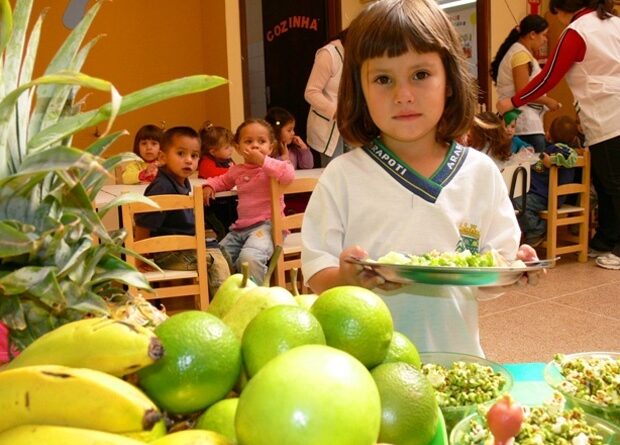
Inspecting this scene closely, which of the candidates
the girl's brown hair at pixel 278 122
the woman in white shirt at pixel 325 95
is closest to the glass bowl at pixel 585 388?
the woman in white shirt at pixel 325 95

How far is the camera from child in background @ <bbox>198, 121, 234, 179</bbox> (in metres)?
4.39

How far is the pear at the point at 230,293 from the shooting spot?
868mm

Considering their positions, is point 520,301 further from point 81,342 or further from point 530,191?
point 81,342

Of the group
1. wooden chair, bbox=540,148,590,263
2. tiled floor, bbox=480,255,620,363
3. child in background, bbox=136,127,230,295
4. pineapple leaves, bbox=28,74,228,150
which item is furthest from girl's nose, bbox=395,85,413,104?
wooden chair, bbox=540,148,590,263

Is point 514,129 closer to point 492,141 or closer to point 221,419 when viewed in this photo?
point 492,141

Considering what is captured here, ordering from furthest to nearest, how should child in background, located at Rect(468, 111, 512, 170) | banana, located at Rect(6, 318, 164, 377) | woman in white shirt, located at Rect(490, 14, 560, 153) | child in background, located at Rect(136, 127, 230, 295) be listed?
woman in white shirt, located at Rect(490, 14, 560, 153) → child in background, located at Rect(468, 111, 512, 170) → child in background, located at Rect(136, 127, 230, 295) → banana, located at Rect(6, 318, 164, 377)

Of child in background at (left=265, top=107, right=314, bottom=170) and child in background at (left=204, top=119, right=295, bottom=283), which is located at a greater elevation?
child in background at (left=265, top=107, right=314, bottom=170)

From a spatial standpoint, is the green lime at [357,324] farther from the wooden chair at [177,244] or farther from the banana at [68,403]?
the wooden chair at [177,244]

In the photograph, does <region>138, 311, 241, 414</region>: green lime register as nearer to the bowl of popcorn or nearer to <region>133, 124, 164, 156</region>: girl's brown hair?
the bowl of popcorn

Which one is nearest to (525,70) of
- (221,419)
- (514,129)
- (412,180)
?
(514,129)

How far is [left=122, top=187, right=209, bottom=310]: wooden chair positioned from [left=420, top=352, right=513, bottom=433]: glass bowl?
6.79 feet

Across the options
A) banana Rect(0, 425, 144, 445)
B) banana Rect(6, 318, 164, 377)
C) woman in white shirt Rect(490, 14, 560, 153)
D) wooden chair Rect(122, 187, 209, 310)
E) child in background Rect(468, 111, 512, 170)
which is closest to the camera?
banana Rect(0, 425, 144, 445)

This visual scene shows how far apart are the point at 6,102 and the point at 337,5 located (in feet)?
19.1

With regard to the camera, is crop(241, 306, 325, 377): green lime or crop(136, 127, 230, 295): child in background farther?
crop(136, 127, 230, 295): child in background
